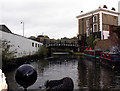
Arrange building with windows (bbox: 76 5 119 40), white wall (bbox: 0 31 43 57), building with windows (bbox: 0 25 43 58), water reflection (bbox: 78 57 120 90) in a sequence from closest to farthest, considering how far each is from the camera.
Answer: water reflection (bbox: 78 57 120 90) < building with windows (bbox: 0 25 43 58) < white wall (bbox: 0 31 43 57) < building with windows (bbox: 76 5 119 40)

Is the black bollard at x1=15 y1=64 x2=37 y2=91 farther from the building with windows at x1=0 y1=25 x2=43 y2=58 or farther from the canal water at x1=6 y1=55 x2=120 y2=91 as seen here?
the building with windows at x1=0 y1=25 x2=43 y2=58

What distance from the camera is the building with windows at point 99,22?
146ft

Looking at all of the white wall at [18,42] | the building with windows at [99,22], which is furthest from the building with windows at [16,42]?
the building with windows at [99,22]

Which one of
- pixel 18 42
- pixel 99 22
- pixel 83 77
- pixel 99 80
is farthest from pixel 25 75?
pixel 99 22

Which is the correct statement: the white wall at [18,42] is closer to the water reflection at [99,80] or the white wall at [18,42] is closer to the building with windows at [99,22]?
the water reflection at [99,80]

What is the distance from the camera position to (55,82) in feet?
19.4

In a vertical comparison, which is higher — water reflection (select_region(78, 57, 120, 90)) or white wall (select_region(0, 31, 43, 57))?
white wall (select_region(0, 31, 43, 57))

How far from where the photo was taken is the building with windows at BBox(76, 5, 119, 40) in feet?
146

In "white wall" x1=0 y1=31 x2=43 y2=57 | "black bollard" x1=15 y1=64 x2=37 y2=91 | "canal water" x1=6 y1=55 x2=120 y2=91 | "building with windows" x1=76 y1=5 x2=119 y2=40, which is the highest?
"building with windows" x1=76 y1=5 x2=119 y2=40

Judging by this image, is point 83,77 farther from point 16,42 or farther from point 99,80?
point 16,42

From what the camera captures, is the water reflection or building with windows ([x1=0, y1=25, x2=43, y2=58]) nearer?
the water reflection

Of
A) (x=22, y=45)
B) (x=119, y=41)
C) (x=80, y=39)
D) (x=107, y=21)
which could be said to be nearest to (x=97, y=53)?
(x=119, y=41)

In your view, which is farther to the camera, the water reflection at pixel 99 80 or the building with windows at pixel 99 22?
the building with windows at pixel 99 22

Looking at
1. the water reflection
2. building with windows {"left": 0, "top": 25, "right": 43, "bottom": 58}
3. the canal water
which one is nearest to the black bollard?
A: the canal water
